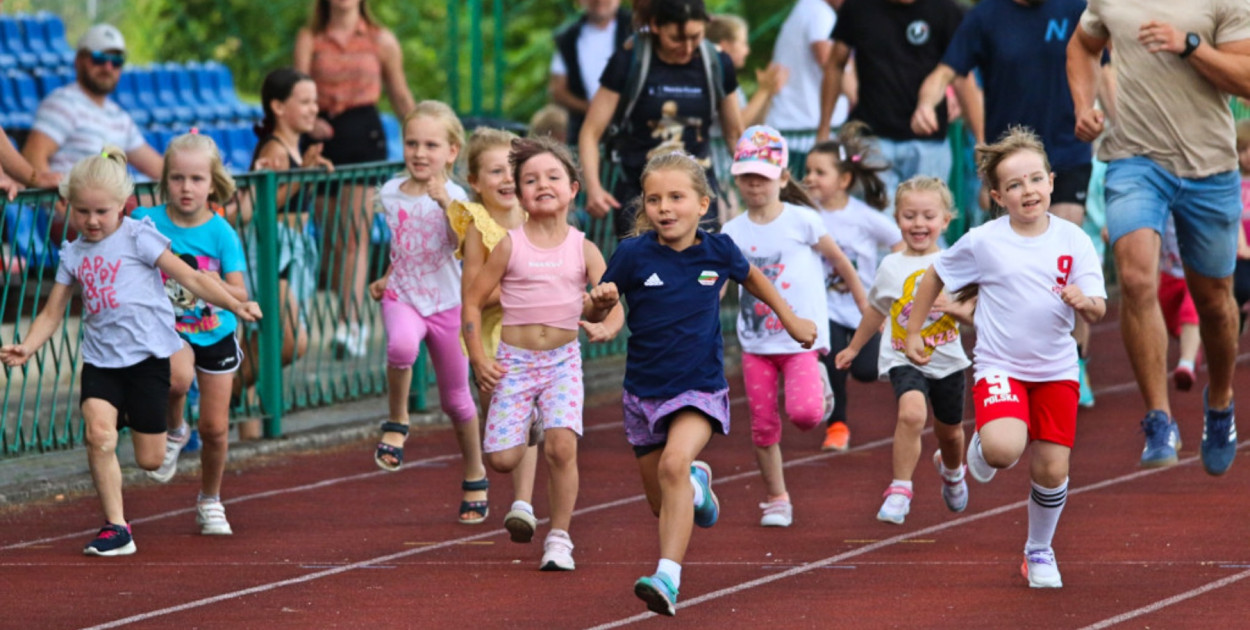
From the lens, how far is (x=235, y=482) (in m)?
10.5

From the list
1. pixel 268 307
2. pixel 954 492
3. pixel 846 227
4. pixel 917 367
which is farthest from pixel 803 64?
pixel 954 492

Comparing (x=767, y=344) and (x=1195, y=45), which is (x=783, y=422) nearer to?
(x=767, y=344)

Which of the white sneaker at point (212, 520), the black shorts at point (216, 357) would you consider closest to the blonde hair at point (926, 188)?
the black shorts at point (216, 357)

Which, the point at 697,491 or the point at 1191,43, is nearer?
the point at 697,491

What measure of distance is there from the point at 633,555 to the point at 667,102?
3448 millimetres

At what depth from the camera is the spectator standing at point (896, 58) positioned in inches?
509

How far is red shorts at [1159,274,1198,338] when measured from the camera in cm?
1274

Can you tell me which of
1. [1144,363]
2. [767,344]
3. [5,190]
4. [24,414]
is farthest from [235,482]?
[1144,363]

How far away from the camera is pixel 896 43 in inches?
509

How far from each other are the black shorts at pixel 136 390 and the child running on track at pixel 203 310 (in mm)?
283

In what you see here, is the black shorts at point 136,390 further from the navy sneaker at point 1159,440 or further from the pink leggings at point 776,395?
the navy sneaker at point 1159,440

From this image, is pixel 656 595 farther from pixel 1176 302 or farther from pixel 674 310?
pixel 1176 302

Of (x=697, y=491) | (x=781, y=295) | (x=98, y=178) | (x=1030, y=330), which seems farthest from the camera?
(x=781, y=295)

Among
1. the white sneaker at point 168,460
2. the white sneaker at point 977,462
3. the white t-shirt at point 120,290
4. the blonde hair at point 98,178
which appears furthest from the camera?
the white sneaker at point 168,460
